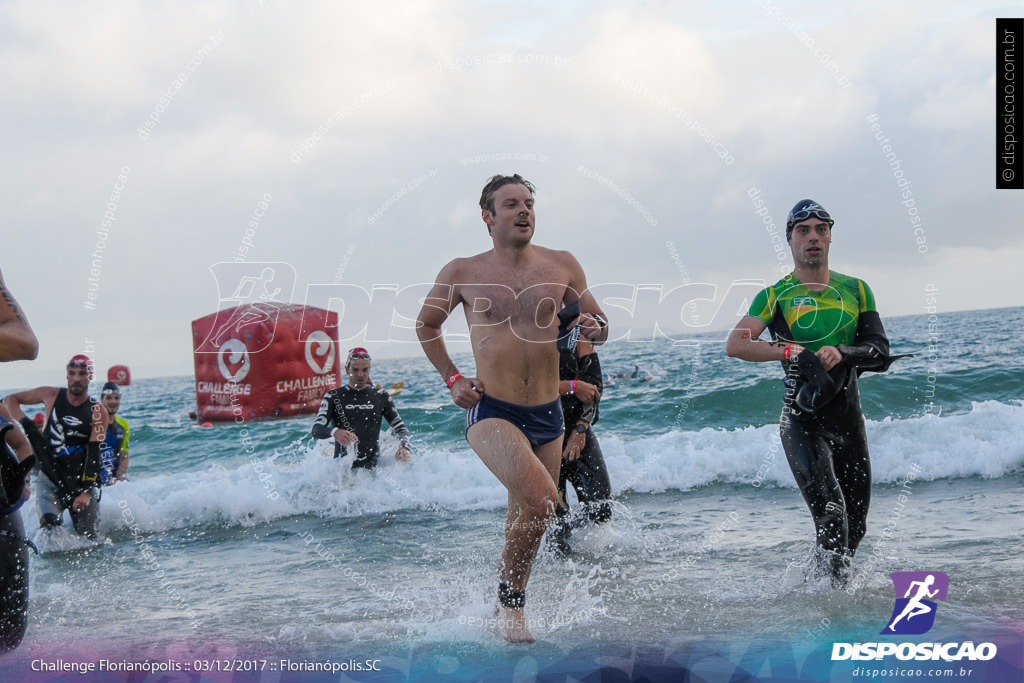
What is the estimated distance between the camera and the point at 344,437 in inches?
379

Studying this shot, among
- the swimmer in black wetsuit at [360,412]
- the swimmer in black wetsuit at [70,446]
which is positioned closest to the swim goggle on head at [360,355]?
the swimmer in black wetsuit at [360,412]

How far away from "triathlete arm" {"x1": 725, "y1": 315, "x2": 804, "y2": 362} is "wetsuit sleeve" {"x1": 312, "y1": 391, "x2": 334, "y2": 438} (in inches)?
237

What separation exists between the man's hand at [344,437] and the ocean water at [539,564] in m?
0.76

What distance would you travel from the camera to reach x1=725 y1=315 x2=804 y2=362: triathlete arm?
4484 millimetres

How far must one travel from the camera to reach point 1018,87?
5.60m

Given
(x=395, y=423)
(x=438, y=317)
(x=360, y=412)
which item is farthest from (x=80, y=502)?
(x=438, y=317)

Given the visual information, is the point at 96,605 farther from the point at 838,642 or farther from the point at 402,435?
the point at 838,642

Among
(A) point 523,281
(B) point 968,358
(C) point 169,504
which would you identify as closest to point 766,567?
(A) point 523,281

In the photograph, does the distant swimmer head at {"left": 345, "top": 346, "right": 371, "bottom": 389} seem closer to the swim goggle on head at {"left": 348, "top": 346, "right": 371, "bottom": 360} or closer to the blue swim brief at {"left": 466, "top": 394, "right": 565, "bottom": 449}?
the swim goggle on head at {"left": 348, "top": 346, "right": 371, "bottom": 360}

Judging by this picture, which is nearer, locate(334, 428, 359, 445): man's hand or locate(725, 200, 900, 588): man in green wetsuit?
locate(725, 200, 900, 588): man in green wetsuit

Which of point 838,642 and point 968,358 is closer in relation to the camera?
point 838,642

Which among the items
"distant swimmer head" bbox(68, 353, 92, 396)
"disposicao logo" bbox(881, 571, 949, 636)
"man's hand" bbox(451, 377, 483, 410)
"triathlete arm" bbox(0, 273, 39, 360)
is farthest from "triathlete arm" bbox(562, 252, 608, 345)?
"distant swimmer head" bbox(68, 353, 92, 396)

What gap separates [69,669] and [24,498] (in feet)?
4.75

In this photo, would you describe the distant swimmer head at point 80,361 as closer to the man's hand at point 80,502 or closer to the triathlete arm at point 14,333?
the man's hand at point 80,502
